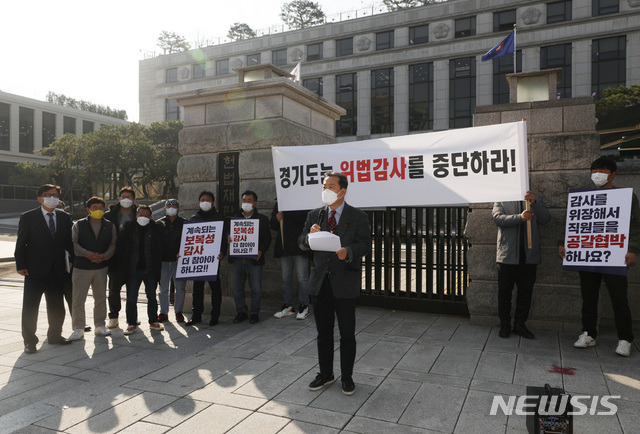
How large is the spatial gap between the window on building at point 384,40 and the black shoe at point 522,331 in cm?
4574

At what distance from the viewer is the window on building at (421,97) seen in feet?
148

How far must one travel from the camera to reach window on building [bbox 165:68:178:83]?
198 feet

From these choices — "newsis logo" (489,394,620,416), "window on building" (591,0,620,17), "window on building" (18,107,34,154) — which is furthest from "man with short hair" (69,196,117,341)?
"window on building" (18,107,34,154)

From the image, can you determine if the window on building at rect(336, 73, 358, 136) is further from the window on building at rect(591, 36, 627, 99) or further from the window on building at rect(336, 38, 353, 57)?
the window on building at rect(591, 36, 627, 99)

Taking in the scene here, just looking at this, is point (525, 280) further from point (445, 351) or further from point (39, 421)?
point (39, 421)

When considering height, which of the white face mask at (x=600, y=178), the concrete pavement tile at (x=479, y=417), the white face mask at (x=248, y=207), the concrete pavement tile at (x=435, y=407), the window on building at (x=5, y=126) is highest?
the window on building at (x=5, y=126)

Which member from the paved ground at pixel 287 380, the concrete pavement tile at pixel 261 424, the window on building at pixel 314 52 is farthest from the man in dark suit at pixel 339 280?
the window on building at pixel 314 52

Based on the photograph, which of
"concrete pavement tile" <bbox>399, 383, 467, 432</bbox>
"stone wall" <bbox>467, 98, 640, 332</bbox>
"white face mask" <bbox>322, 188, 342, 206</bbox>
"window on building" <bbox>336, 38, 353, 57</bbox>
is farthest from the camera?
"window on building" <bbox>336, 38, 353, 57</bbox>

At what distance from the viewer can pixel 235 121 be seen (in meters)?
8.25

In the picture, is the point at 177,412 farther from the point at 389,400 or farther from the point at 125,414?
the point at 389,400

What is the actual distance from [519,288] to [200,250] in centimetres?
500

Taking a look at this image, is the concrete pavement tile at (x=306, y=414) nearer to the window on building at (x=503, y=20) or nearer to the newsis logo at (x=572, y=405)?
the newsis logo at (x=572, y=405)

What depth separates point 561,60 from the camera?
40406 millimetres

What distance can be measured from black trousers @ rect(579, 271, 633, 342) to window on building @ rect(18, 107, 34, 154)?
2779 inches
